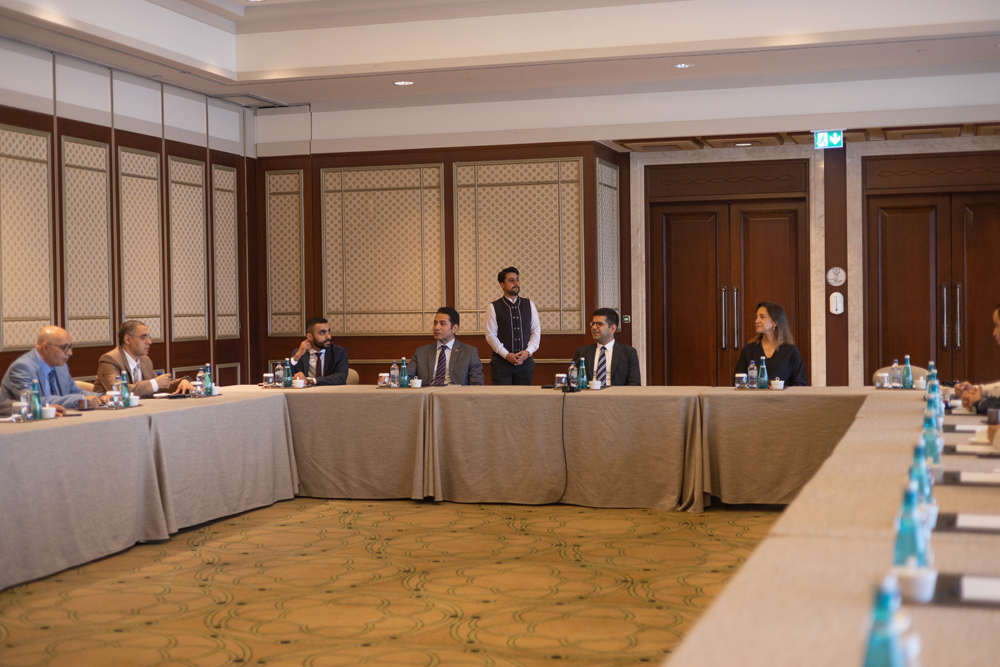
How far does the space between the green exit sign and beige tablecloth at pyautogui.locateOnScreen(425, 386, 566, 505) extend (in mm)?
4264

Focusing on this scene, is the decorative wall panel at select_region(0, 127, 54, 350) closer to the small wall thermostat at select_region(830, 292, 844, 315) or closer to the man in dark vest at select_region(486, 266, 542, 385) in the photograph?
the man in dark vest at select_region(486, 266, 542, 385)

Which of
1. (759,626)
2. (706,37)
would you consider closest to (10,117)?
(706,37)

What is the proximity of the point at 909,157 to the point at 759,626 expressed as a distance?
8975mm

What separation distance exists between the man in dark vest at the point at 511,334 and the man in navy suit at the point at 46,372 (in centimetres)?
326

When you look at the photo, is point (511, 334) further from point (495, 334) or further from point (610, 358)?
point (610, 358)

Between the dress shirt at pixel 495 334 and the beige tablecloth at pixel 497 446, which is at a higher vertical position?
the dress shirt at pixel 495 334

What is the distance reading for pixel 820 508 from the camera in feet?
8.06

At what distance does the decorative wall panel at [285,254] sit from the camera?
10.0 meters

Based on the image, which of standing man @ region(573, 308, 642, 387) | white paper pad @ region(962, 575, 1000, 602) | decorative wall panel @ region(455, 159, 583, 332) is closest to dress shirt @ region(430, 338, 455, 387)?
standing man @ region(573, 308, 642, 387)

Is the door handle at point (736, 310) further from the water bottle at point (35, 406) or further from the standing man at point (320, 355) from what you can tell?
the water bottle at point (35, 406)

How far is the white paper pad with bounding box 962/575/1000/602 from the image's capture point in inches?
64.8

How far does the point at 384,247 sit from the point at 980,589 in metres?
8.52

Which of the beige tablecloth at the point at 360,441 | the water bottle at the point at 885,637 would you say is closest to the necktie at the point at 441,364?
the beige tablecloth at the point at 360,441

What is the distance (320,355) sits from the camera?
291 inches
